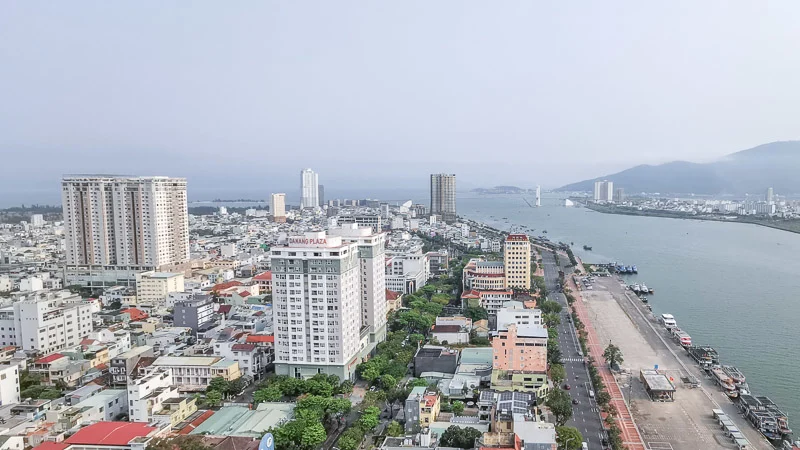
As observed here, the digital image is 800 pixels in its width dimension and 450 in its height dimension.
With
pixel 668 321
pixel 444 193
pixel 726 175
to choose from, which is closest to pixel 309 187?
pixel 444 193

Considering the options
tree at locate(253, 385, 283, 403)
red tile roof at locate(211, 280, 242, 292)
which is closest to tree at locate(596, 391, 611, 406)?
tree at locate(253, 385, 283, 403)

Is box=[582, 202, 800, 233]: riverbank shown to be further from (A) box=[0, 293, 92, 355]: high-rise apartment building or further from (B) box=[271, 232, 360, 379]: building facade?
(A) box=[0, 293, 92, 355]: high-rise apartment building

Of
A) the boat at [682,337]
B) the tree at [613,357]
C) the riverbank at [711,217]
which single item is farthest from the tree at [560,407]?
the riverbank at [711,217]

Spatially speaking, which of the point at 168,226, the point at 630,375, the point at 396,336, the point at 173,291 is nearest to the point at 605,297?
the point at 630,375

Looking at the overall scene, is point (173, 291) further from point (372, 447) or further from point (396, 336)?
point (372, 447)

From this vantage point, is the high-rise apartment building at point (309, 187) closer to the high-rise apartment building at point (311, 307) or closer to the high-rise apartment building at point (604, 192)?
the high-rise apartment building at point (604, 192)

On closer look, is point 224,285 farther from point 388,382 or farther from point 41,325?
point 388,382
